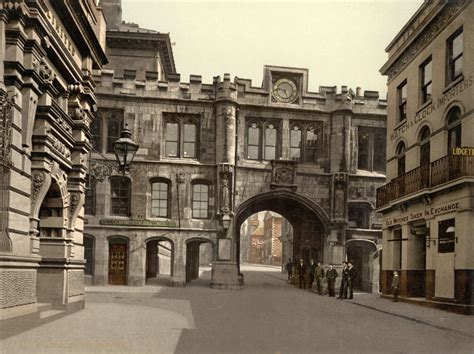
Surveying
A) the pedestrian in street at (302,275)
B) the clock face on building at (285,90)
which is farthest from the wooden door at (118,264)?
the clock face on building at (285,90)

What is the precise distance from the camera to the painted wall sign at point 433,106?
18.9 metres

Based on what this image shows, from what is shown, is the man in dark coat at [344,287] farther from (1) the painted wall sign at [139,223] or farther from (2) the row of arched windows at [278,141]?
(1) the painted wall sign at [139,223]

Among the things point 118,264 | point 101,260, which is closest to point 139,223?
point 118,264

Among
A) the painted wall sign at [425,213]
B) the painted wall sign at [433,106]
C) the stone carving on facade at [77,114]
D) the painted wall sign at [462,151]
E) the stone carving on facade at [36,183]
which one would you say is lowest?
the painted wall sign at [425,213]

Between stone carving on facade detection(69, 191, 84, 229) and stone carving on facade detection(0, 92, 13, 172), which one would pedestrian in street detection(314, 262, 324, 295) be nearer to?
stone carving on facade detection(69, 191, 84, 229)

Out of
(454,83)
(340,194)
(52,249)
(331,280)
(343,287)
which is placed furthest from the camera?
(340,194)

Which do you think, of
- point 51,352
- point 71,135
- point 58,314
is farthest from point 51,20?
point 51,352

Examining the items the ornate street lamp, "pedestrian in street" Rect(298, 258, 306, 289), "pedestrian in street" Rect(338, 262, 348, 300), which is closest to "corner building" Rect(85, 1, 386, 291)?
"pedestrian in street" Rect(298, 258, 306, 289)

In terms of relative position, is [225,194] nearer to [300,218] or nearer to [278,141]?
[278,141]

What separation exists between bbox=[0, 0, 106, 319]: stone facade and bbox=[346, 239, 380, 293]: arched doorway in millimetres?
19899

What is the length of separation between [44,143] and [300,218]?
24.3m

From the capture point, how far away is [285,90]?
107ft

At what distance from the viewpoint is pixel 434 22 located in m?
21.3

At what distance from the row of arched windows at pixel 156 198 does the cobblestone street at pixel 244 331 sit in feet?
41.4
